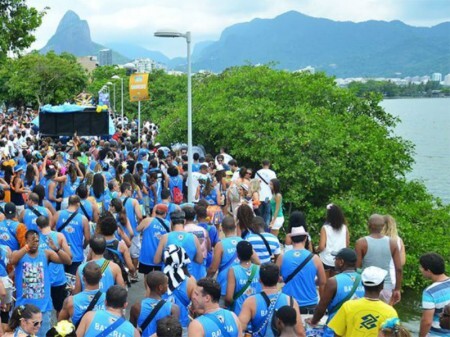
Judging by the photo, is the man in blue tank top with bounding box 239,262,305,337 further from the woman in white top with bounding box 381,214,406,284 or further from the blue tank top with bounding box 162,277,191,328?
the woman in white top with bounding box 381,214,406,284

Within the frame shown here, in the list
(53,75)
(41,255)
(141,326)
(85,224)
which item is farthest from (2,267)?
(53,75)

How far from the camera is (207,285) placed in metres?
4.95

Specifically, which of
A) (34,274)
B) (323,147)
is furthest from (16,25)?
(34,274)

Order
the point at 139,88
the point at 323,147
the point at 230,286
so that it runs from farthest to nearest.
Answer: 1. the point at 139,88
2. the point at 323,147
3. the point at 230,286

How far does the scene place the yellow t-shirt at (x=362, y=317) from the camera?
16.4 ft

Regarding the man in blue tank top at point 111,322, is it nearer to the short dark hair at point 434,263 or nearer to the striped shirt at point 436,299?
the striped shirt at point 436,299

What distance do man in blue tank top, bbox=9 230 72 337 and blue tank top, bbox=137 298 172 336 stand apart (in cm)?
174

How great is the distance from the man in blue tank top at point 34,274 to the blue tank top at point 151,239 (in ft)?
4.64

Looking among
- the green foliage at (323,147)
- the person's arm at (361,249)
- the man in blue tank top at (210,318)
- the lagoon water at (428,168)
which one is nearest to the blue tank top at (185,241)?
the man in blue tank top at (210,318)

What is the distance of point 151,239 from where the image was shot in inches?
311

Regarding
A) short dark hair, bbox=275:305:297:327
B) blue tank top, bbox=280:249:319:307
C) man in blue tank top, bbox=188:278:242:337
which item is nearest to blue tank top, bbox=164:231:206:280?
blue tank top, bbox=280:249:319:307

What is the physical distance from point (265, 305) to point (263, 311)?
57 millimetres

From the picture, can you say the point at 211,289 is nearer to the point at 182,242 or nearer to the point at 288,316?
the point at 288,316

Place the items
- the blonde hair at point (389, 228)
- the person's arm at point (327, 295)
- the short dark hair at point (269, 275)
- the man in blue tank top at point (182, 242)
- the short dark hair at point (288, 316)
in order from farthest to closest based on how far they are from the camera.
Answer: the blonde hair at point (389, 228) < the man in blue tank top at point (182, 242) < the person's arm at point (327, 295) < the short dark hair at point (269, 275) < the short dark hair at point (288, 316)
